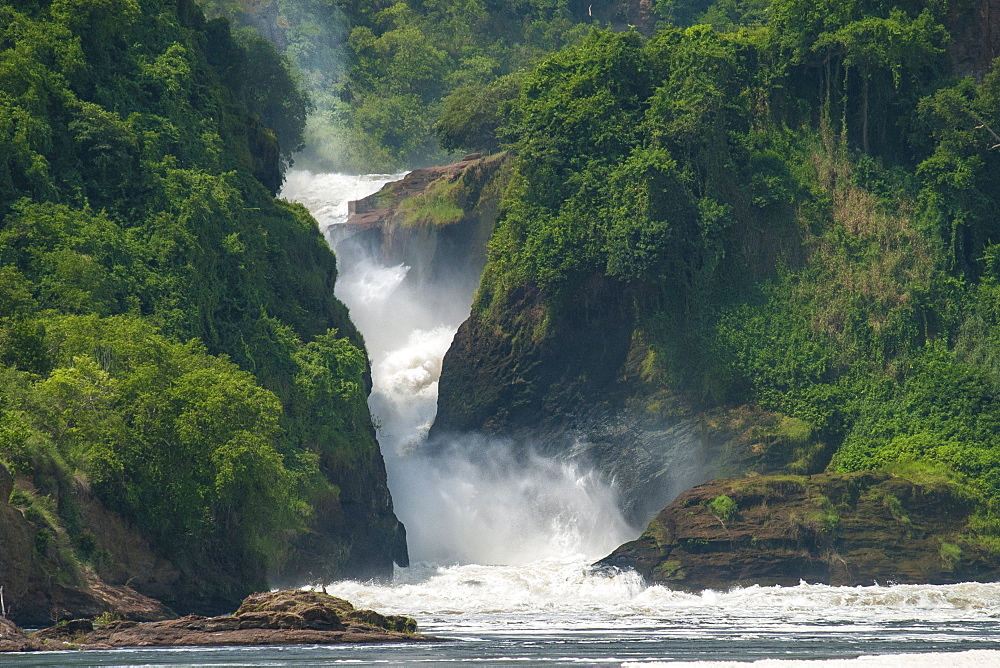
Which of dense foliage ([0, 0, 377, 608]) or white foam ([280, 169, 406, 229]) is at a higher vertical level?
white foam ([280, 169, 406, 229])

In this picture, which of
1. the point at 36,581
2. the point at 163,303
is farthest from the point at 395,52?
the point at 36,581

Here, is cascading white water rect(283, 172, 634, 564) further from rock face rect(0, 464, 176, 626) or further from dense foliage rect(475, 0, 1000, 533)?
rock face rect(0, 464, 176, 626)

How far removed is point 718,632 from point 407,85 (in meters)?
98.5

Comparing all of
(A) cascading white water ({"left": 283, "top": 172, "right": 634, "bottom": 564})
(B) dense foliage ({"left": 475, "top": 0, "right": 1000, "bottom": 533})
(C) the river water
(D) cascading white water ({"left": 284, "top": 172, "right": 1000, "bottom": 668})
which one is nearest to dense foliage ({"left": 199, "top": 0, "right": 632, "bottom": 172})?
(C) the river water

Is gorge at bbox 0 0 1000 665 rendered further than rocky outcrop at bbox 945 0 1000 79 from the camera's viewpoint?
No

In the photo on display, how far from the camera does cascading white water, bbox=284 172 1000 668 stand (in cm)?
5109

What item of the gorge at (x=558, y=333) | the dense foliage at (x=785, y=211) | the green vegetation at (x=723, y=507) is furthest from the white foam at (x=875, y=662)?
the dense foliage at (x=785, y=211)

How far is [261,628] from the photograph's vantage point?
50312 millimetres

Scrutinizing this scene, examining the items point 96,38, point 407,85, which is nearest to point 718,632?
point 96,38

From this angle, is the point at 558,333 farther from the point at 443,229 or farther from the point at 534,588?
the point at 534,588

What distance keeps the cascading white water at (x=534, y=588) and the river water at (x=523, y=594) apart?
76mm

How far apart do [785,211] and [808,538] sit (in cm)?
2005

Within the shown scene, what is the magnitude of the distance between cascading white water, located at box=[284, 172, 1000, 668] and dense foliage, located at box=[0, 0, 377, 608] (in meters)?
6.77

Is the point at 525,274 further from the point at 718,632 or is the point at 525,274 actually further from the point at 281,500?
the point at 718,632
